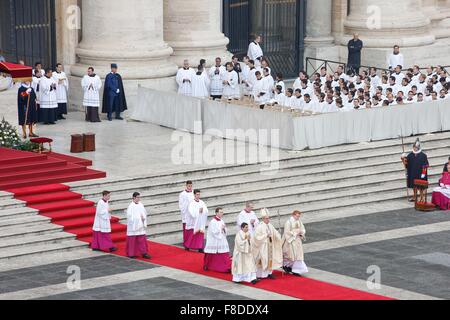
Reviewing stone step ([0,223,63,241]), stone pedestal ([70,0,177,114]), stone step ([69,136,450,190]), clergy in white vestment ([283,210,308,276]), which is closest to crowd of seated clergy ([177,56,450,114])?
stone pedestal ([70,0,177,114])

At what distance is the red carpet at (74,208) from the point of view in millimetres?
29797

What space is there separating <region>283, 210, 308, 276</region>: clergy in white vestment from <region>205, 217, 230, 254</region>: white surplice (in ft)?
4.11

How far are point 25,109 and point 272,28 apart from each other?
13287 millimetres

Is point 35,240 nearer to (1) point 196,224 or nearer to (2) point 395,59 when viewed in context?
(1) point 196,224

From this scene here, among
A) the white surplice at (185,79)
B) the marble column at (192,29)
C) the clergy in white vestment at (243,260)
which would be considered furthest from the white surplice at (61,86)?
the clergy in white vestment at (243,260)

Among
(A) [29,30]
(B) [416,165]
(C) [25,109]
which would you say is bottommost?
(B) [416,165]

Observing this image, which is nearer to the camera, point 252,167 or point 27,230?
point 27,230

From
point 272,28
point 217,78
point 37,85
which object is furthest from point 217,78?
point 272,28

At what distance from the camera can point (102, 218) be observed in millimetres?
32094

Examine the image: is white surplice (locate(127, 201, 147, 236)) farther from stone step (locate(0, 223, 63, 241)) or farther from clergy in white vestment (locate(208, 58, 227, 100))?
clergy in white vestment (locate(208, 58, 227, 100))

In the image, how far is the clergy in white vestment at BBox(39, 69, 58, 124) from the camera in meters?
41.2

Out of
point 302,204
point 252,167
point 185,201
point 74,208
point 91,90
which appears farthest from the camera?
point 91,90

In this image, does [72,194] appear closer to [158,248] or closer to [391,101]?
[158,248]
